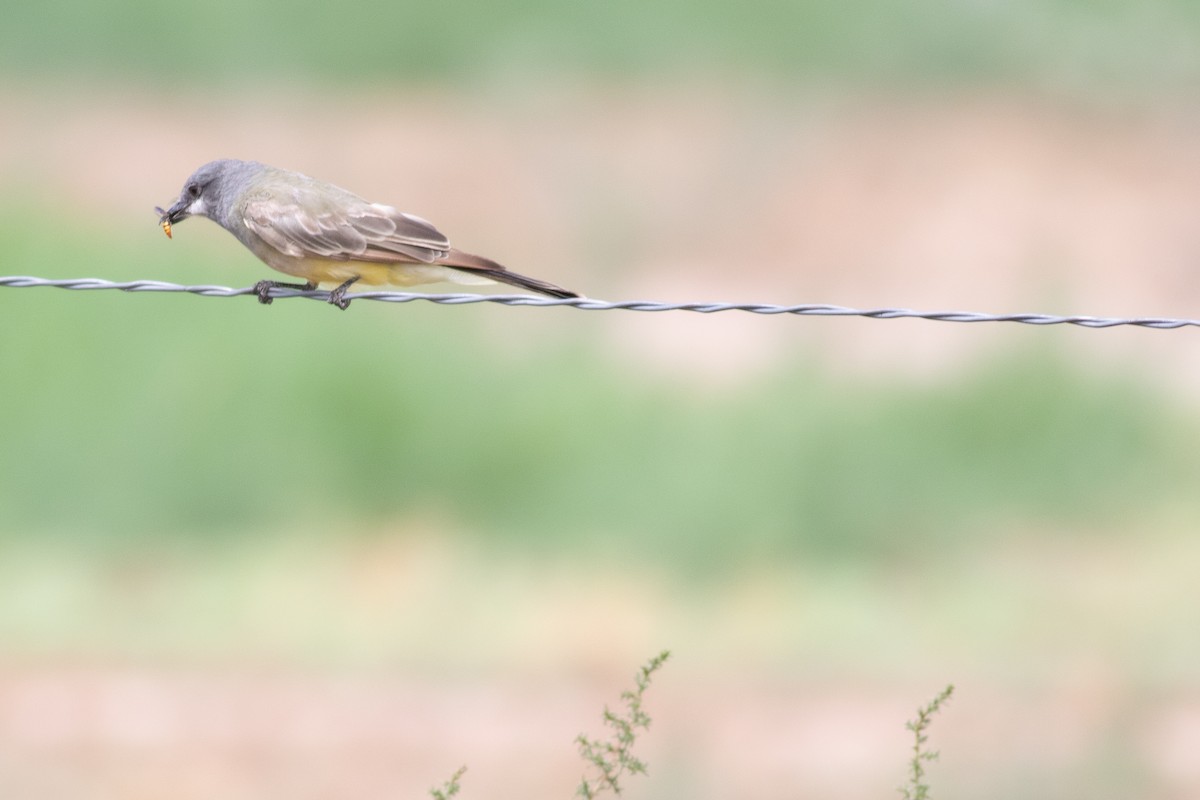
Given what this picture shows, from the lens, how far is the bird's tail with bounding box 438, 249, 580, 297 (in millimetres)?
8680

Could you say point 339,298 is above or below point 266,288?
above

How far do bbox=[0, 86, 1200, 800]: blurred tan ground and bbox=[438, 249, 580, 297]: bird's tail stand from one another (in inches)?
377

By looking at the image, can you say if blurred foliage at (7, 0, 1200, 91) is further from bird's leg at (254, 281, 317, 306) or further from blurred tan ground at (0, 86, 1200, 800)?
bird's leg at (254, 281, 317, 306)

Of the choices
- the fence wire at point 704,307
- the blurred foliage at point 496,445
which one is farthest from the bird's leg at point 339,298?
the blurred foliage at point 496,445

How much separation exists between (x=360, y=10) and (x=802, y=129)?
6.91 m

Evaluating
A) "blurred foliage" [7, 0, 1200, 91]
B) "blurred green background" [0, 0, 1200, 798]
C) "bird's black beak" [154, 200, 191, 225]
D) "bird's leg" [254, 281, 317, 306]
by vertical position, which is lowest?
"bird's leg" [254, 281, 317, 306]

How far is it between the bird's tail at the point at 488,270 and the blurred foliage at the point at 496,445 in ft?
45.6

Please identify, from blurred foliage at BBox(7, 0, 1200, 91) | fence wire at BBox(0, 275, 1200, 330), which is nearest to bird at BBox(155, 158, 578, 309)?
fence wire at BBox(0, 275, 1200, 330)

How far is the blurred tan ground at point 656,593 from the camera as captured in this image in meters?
21.3

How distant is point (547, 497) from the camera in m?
24.1

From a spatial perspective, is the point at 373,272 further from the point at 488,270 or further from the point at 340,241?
the point at 488,270

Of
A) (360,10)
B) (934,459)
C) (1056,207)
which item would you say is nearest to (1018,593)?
(934,459)

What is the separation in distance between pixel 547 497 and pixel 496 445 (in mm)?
972

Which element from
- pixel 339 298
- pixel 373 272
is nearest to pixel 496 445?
pixel 373 272
